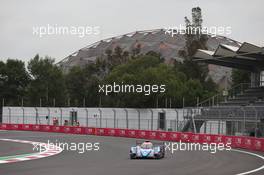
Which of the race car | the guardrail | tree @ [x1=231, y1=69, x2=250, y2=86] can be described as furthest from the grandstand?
tree @ [x1=231, y1=69, x2=250, y2=86]

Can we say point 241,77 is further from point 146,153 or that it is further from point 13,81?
point 146,153

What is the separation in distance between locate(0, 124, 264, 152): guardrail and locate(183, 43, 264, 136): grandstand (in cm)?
161

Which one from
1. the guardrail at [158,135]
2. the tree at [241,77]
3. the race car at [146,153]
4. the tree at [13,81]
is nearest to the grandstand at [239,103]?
the guardrail at [158,135]

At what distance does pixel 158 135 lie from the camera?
40375 millimetres

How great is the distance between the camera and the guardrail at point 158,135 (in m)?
30.6

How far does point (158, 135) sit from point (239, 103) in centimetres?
964

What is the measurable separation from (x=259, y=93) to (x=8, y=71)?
4777cm

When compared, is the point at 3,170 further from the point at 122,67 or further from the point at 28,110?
the point at 122,67

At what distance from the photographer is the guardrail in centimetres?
3061

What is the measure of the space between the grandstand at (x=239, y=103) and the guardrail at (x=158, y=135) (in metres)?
1.61

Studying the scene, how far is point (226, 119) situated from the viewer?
38844mm

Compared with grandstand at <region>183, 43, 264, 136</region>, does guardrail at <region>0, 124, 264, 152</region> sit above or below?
below

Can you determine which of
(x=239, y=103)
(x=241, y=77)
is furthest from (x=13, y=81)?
(x=239, y=103)

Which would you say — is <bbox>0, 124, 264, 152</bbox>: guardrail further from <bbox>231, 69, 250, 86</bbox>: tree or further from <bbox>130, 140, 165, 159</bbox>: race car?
<bbox>231, 69, 250, 86</bbox>: tree
